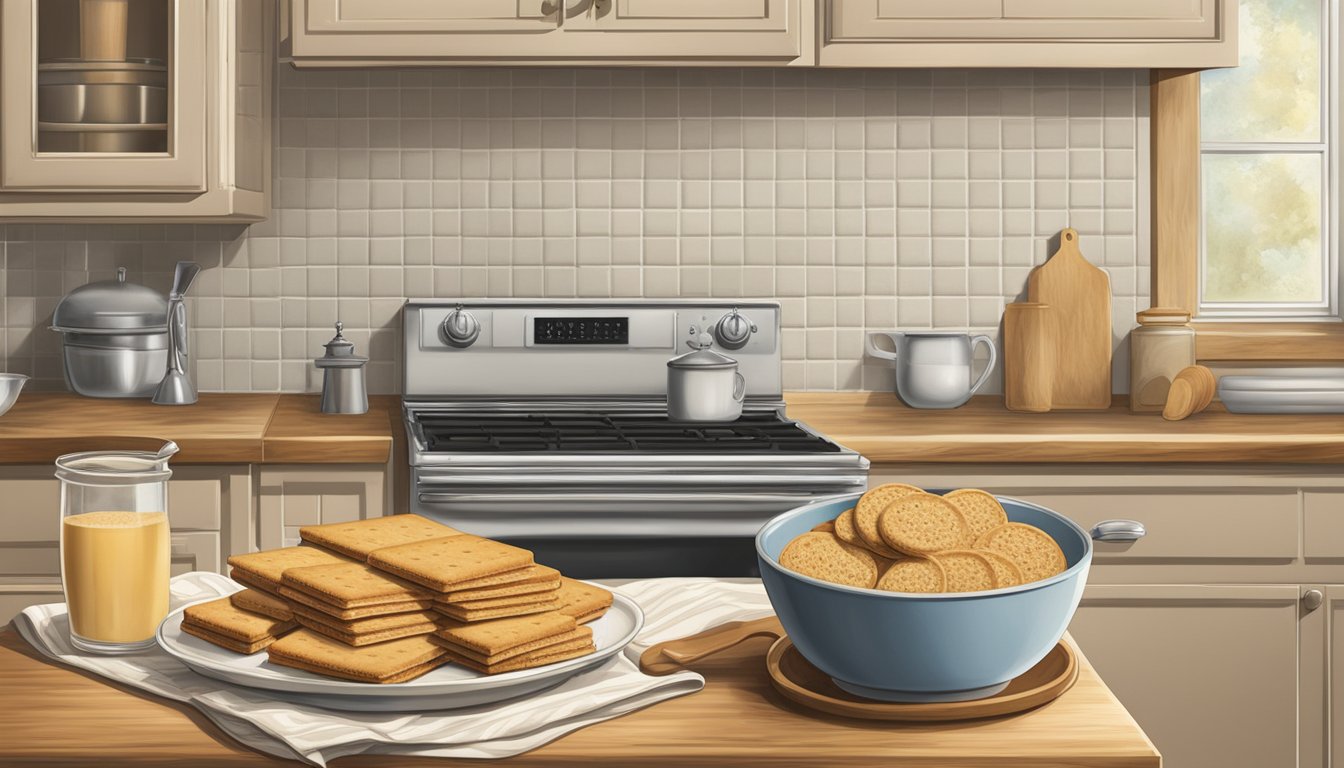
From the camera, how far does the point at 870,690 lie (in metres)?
0.88

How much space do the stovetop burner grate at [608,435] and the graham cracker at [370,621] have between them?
122 centimetres

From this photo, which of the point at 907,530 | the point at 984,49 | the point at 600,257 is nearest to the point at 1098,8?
the point at 984,49

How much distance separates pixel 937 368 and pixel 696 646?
185 centimetres

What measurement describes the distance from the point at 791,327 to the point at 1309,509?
113 centimetres

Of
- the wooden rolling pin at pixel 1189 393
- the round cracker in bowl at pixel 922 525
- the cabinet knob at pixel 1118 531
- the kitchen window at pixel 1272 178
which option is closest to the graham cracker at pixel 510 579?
the round cracker in bowl at pixel 922 525

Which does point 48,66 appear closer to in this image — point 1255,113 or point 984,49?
point 984,49

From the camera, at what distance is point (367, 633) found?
0.86 meters

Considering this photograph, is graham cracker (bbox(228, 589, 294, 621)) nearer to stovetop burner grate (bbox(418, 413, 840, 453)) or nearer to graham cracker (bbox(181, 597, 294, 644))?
graham cracker (bbox(181, 597, 294, 644))

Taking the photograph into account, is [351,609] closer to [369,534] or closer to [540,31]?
[369,534]

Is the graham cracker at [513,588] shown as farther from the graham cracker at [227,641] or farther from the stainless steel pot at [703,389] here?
the stainless steel pot at [703,389]

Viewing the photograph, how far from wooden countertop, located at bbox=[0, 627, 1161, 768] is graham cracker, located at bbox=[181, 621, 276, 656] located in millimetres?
50

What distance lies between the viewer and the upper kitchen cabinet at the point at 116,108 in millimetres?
2424

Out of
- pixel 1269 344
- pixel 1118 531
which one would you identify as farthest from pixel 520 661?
pixel 1269 344

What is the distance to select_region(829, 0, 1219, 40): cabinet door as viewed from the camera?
2498 mm
